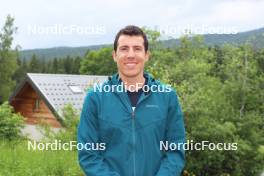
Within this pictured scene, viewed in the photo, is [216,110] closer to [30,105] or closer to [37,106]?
→ [37,106]

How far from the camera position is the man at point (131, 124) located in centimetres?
290

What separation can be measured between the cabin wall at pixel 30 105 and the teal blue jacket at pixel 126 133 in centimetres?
1978

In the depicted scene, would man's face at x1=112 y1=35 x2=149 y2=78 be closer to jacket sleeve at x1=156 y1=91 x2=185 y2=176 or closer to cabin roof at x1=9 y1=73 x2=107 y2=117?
jacket sleeve at x1=156 y1=91 x2=185 y2=176

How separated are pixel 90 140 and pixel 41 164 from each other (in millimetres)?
5272

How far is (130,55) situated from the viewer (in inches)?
117

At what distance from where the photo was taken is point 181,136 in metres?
2.99

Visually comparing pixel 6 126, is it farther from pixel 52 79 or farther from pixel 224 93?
pixel 52 79

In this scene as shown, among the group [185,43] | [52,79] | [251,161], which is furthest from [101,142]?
[52,79]

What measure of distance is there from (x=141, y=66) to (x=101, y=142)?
1.52ft

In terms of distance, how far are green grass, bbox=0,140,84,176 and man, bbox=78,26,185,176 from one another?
4486mm

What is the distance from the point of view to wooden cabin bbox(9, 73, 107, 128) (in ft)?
70.9
